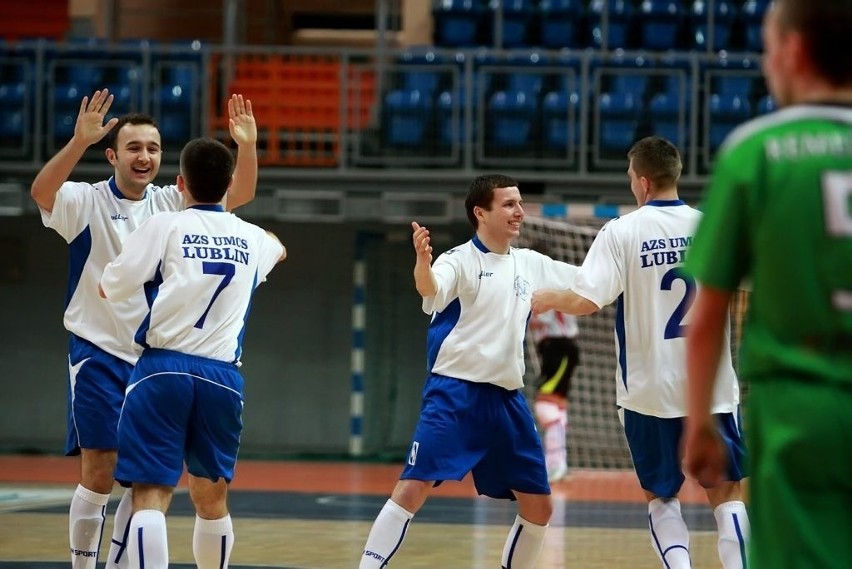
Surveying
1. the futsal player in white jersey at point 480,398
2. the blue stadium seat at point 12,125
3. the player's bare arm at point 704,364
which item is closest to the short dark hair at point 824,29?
the player's bare arm at point 704,364

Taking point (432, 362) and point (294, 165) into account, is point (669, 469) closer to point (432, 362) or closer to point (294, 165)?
point (432, 362)

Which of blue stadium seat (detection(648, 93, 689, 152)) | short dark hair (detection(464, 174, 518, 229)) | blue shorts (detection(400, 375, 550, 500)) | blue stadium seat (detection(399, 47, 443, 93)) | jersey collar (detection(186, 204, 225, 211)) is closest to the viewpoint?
jersey collar (detection(186, 204, 225, 211))

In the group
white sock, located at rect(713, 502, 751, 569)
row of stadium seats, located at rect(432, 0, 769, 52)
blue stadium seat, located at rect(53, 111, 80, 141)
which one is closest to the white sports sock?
row of stadium seats, located at rect(432, 0, 769, 52)

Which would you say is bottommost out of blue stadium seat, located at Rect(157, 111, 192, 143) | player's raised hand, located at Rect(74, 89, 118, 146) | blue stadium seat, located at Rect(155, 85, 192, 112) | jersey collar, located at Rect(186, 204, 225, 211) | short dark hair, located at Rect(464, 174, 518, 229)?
jersey collar, located at Rect(186, 204, 225, 211)

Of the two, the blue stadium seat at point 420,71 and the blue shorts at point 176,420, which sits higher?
the blue stadium seat at point 420,71

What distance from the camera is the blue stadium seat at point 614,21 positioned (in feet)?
52.3

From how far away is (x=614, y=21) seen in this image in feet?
52.7

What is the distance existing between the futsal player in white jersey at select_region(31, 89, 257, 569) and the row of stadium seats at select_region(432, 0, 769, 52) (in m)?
10.0

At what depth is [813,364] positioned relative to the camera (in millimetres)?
2641

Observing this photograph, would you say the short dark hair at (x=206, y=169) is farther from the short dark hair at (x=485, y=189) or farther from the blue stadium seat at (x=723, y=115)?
the blue stadium seat at (x=723, y=115)

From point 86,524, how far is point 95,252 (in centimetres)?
131

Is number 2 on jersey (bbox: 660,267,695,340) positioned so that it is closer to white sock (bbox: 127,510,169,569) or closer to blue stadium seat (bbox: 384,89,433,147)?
white sock (bbox: 127,510,169,569)

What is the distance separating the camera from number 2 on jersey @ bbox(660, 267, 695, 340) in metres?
5.65

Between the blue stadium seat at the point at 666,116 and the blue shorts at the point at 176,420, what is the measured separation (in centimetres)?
973
